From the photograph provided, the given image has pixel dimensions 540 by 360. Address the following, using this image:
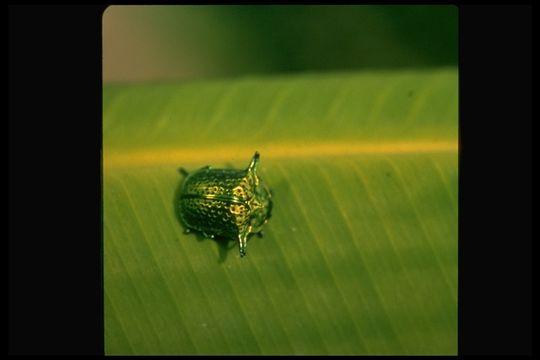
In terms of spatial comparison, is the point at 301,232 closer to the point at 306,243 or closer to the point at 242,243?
the point at 306,243

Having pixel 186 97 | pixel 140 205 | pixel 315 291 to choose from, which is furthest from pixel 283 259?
pixel 186 97

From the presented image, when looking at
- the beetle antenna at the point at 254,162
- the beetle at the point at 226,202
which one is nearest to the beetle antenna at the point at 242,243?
the beetle at the point at 226,202

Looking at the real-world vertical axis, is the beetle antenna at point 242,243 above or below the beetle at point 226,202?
below

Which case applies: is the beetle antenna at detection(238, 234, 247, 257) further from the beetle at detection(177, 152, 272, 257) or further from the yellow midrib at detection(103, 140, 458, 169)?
the yellow midrib at detection(103, 140, 458, 169)

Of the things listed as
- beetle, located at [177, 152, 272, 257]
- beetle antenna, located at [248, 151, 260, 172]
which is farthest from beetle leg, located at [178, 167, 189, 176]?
beetle antenna, located at [248, 151, 260, 172]

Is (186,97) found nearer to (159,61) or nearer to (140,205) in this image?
(159,61)

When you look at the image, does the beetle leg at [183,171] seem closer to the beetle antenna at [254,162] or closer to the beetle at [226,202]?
the beetle at [226,202]

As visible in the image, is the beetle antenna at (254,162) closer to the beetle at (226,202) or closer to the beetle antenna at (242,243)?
the beetle at (226,202)
